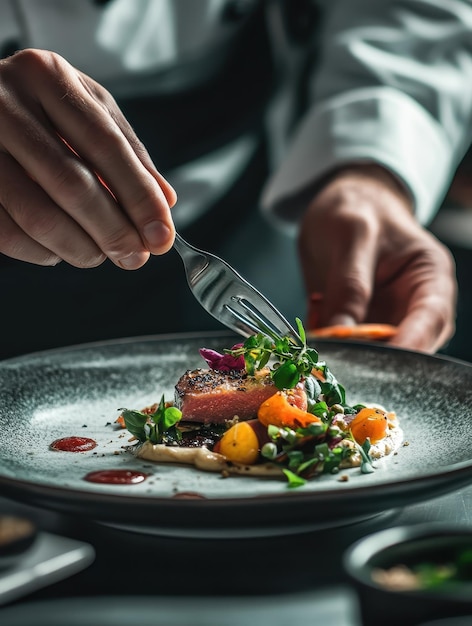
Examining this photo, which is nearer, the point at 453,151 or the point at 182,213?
the point at 182,213

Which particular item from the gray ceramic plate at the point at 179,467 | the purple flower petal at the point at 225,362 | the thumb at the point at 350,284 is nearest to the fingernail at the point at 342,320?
the thumb at the point at 350,284

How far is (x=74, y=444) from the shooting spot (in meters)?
1.87

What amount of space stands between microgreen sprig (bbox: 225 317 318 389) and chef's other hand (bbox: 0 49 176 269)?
34 centimetres

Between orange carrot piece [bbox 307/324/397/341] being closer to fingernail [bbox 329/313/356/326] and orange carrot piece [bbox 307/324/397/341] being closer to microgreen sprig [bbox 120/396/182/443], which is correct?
fingernail [bbox 329/313/356/326]

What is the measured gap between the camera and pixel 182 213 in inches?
139

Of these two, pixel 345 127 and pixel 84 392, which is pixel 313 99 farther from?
pixel 84 392

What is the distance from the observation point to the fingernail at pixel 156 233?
5.75 ft

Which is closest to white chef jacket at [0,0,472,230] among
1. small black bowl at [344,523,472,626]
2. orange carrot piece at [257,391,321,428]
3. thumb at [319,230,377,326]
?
thumb at [319,230,377,326]

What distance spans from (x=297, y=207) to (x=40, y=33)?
1259 millimetres

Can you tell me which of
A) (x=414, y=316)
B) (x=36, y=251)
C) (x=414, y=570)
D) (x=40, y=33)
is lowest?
(x=414, y=316)

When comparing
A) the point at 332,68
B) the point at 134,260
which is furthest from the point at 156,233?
the point at 332,68

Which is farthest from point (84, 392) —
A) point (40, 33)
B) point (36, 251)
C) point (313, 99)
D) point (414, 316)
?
point (313, 99)

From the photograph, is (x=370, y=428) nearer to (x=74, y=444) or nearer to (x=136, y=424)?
(x=136, y=424)

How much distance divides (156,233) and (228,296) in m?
0.35
